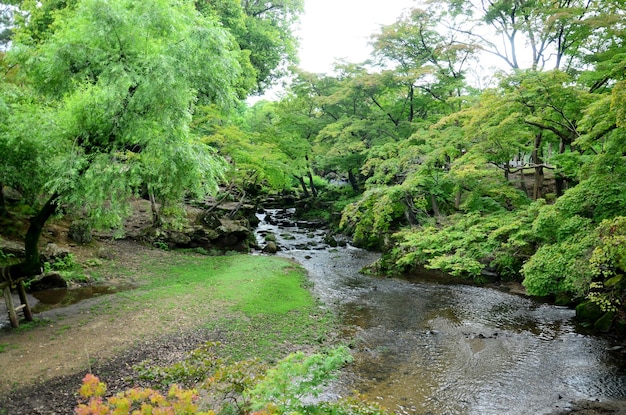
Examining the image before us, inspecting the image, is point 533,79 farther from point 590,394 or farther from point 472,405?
point 472,405

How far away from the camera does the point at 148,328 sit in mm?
9094

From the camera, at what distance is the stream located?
7227mm

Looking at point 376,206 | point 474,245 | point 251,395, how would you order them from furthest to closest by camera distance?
point 376,206
point 474,245
point 251,395

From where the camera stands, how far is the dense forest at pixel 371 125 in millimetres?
7461

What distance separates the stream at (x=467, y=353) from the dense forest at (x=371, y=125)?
1.15 m

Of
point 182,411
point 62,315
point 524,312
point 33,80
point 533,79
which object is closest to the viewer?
point 182,411

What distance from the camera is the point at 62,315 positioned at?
9.49 meters

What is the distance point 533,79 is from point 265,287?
11.7m

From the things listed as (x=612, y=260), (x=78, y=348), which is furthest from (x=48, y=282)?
(x=612, y=260)

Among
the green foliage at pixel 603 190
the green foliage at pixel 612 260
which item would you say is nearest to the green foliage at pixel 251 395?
the green foliage at pixel 612 260

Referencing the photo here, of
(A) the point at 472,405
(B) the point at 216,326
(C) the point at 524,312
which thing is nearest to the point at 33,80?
(B) the point at 216,326

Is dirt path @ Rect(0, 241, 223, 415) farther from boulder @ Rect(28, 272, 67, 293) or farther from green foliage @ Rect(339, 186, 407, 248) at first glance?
green foliage @ Rect(339, 186, 407, 248)

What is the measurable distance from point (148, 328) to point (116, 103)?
206 inches

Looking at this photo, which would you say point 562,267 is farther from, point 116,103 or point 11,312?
point 11,312
